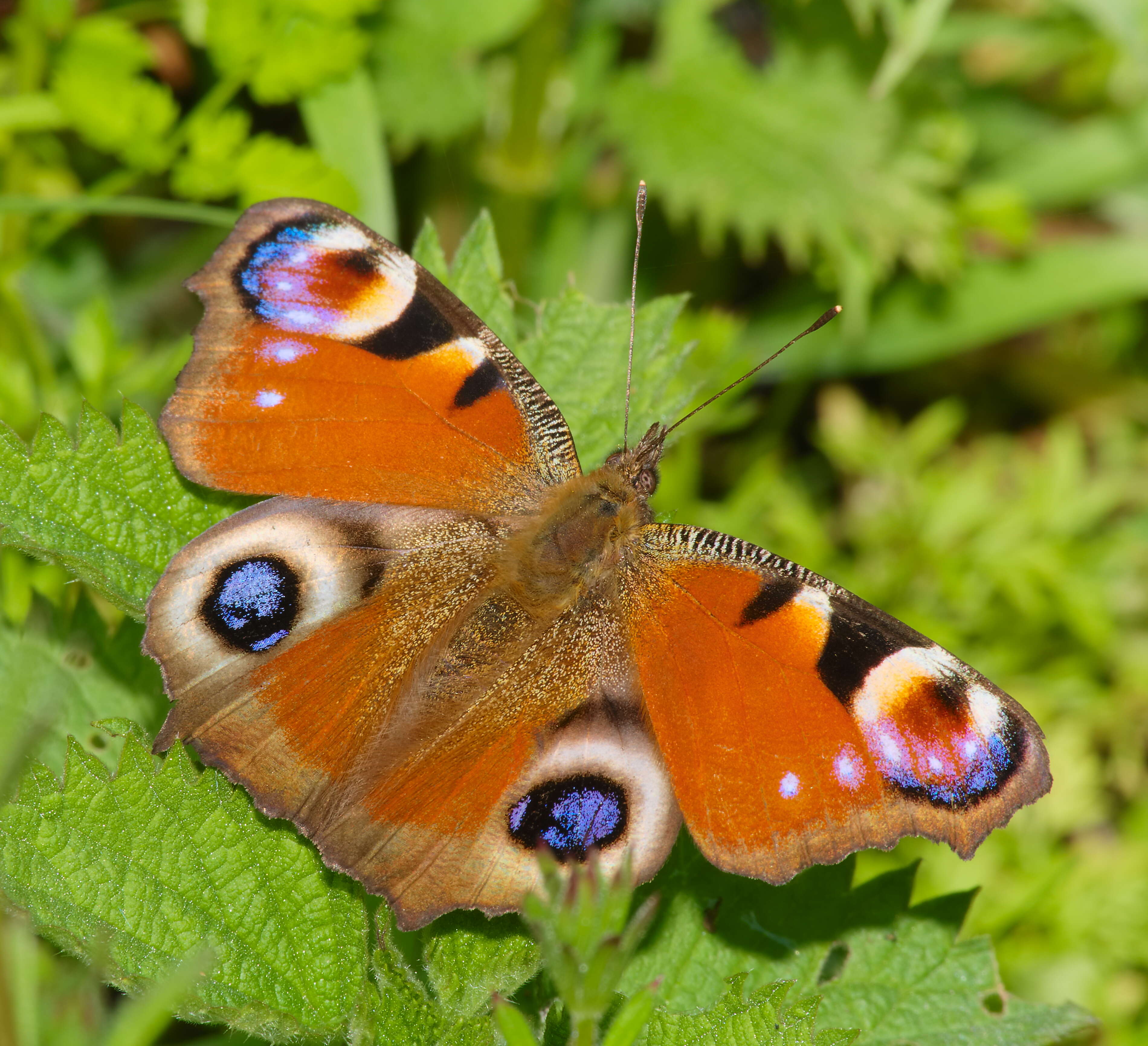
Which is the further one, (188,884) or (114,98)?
Result: (114,98)

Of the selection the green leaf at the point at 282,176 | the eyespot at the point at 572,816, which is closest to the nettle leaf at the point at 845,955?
the eyespot at the point at 572,816

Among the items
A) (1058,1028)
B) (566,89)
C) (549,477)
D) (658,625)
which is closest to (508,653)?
(658,625)

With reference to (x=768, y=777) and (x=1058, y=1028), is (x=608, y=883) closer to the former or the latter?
(x=768, y=777)

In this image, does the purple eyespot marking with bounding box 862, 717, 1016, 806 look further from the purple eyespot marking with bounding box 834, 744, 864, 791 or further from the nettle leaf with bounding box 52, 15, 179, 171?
the nettle leaf with bounding box 52, 15, 179, 171

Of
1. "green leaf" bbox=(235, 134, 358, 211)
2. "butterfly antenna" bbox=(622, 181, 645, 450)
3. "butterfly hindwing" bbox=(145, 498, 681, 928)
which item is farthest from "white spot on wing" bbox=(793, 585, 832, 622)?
"green leaf" bbox=(235, 134, 358, 211)

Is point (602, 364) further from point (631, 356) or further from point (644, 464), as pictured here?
point (644, 464)

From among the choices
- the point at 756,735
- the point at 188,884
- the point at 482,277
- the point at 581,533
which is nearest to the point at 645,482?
the point at 581,533
